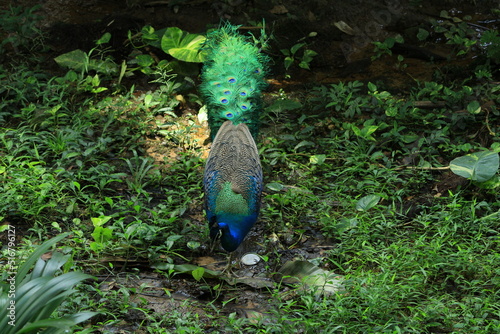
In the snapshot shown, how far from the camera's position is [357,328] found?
3.40m

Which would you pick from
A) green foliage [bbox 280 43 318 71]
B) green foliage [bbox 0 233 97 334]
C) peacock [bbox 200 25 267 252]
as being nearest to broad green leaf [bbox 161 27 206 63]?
peacock [bbox 200 25 267 252]

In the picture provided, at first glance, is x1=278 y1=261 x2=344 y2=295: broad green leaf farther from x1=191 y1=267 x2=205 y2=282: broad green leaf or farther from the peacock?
x1=191 y1=267 x2=205 y2=282: broad green leaf

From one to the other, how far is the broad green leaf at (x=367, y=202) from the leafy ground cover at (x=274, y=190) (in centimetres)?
2

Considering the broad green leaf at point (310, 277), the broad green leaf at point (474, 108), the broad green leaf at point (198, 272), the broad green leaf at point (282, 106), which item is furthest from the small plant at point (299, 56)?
the broad green leaf at point (198, 272)

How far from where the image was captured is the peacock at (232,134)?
4.10 metres

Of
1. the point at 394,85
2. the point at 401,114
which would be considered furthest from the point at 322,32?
the point at 401,114

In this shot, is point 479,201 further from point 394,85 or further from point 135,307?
point 135,307

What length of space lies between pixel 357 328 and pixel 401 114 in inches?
116

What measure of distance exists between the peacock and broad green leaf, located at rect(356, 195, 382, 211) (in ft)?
2.82

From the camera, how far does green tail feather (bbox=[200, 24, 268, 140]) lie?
4977mm

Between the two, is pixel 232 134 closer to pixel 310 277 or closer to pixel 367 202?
pixel 367 202

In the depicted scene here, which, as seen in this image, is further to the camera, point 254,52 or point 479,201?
point 254,52

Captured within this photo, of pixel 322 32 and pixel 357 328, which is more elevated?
pixel 322 32

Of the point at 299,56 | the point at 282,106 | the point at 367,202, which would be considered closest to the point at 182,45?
the point at 282,106
